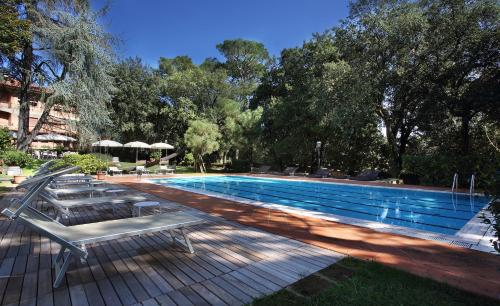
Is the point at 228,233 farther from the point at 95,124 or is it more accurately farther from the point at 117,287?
the point at 95,124

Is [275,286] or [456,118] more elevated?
[456,118]

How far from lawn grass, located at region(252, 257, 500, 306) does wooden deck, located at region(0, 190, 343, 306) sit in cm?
18

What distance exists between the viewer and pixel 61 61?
1619 cm

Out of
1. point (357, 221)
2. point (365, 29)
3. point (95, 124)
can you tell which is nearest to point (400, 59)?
point (365, 29)

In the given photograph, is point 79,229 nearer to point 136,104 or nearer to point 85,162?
point 85,162

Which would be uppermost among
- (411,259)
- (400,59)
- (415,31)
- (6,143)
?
(415,31)

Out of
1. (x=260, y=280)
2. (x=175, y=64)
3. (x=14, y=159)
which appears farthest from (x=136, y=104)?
(x=260, y=280)

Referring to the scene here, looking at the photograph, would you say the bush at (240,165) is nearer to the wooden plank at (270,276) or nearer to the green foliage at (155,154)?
the green foliage at (155,154)

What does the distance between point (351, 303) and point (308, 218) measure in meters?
3.88

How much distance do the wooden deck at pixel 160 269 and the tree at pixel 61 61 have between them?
14.2m

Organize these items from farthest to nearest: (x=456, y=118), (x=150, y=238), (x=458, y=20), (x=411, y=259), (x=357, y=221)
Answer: (x=456, y=118), (x=458, y=20), (x=357, y=221), (x=150, y=238), (x=411, y=259)

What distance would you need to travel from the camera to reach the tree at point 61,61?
15.6 metres

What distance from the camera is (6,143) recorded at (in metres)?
14.4

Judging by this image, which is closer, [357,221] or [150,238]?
[150,238]
